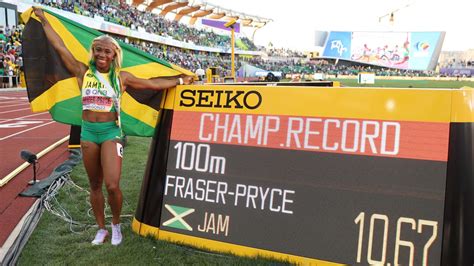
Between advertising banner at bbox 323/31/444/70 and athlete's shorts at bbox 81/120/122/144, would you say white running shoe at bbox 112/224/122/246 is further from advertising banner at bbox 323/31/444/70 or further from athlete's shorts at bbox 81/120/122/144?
advertising banner at bbox 323/31/444/70

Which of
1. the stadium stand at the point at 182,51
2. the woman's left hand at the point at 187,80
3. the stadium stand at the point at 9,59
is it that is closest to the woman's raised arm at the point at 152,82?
the woman's left hand at the point at 187,80

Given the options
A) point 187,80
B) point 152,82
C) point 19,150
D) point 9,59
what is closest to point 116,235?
point 152,82

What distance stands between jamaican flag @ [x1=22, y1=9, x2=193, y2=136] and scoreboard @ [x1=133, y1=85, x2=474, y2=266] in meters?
0.46

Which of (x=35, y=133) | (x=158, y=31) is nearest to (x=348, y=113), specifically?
(x=35, y=133)

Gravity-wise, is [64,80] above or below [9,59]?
below

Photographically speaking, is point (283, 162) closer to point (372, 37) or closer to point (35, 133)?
point (35, 133)

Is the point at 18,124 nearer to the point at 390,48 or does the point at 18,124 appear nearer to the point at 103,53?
the point at 103,53

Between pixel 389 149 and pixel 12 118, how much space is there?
13.7 metres

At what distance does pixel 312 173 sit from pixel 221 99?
3.13 feet

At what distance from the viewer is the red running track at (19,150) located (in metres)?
4.66

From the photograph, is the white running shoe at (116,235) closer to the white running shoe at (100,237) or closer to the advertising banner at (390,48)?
the white running shoe at (100,237)

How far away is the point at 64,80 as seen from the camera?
13.8 feet

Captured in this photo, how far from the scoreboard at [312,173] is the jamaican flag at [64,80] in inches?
18.3

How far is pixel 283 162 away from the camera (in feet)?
10.5
